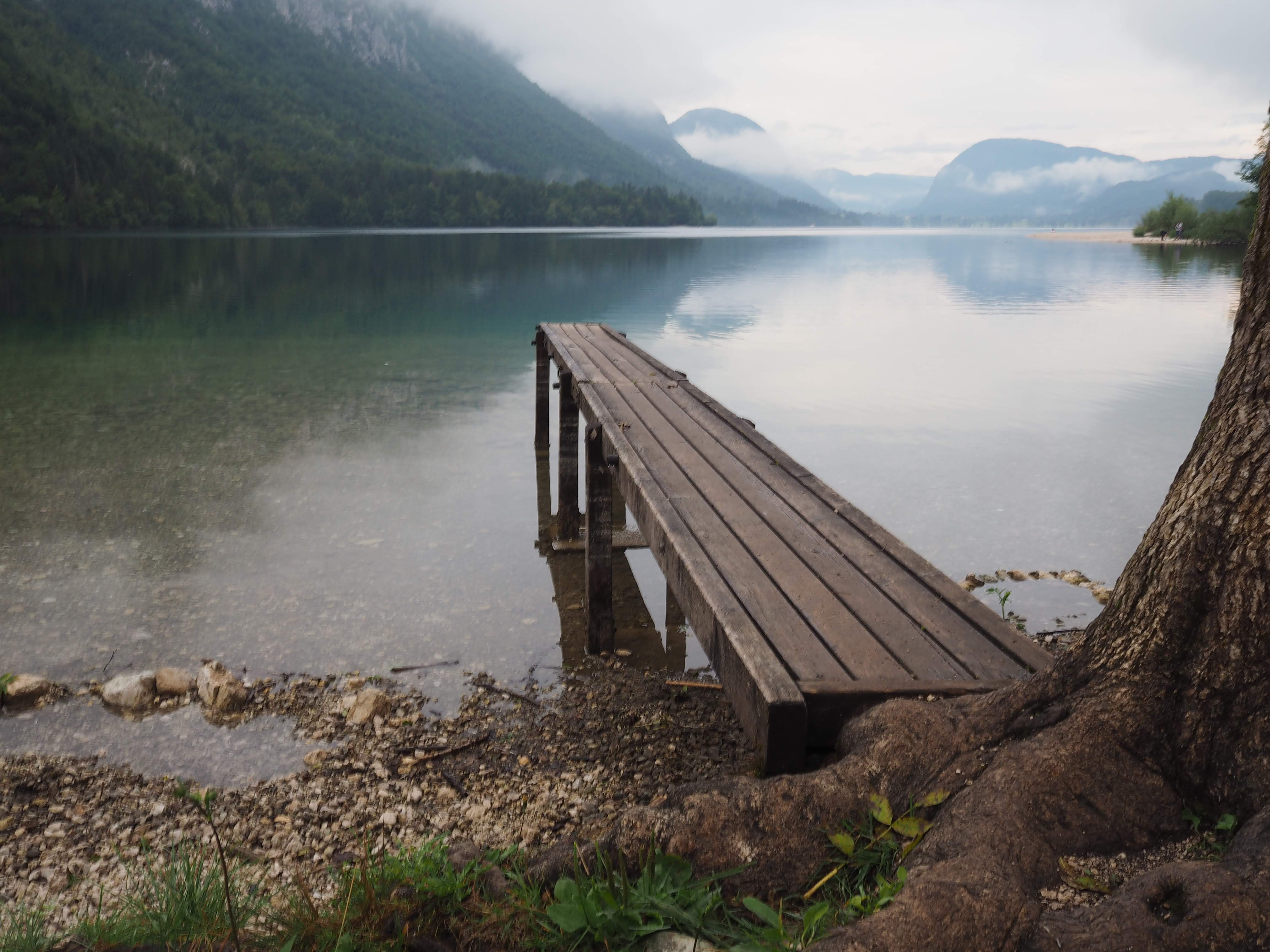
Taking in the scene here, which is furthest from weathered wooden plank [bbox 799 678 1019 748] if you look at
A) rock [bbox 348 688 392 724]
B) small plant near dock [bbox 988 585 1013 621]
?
small plant near dock [bbox 988 585 1013 621]

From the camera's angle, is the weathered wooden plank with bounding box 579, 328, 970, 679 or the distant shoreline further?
the distant shoreline

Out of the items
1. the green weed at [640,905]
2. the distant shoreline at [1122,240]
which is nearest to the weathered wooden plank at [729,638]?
the green weed at [640,905]

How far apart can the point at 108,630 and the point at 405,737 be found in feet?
9.19

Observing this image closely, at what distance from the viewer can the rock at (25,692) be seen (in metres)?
5.34

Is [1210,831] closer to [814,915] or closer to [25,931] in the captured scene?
[814,915]

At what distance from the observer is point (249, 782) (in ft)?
15.3

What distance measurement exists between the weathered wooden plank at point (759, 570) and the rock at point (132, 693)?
3250mm

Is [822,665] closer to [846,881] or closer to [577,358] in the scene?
[846,881]

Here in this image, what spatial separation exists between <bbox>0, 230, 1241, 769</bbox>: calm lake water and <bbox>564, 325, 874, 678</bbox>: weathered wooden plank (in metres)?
1.39

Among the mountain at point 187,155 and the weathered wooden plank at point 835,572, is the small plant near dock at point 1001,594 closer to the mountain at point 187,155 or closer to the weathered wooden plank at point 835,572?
the weathered wooden plank at point 835,572

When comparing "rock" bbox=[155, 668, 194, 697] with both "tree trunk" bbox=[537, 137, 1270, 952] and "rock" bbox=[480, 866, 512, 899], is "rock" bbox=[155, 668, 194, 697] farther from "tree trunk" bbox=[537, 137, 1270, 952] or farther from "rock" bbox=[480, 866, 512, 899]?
"tree trunk" bbox=[537, 137, 1270, 952]

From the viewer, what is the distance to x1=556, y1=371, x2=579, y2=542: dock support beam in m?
8.93

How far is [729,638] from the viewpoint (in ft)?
11.9

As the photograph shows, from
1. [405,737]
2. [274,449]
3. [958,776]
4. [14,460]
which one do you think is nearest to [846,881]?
[958,776]
